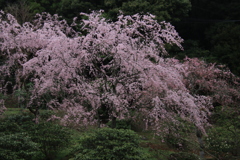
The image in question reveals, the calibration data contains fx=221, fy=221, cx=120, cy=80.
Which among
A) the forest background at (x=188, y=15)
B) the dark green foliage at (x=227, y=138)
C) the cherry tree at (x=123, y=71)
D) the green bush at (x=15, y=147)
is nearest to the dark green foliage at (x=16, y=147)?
the green bush at (x=15, y=147)

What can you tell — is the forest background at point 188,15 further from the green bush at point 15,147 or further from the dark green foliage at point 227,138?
the green bush at point 15,147

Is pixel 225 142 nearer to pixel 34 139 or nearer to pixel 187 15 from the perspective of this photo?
pixel 34 139

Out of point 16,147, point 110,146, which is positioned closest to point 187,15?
point 110,146

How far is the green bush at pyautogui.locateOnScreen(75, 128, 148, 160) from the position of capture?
501 centimetres

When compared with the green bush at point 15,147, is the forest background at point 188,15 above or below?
above

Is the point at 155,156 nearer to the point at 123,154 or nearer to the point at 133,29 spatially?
the point at 123,154

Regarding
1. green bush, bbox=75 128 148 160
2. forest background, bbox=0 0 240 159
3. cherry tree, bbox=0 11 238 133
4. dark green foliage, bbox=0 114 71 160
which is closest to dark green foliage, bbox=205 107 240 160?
cherry tree, bbox=0 11 238 133

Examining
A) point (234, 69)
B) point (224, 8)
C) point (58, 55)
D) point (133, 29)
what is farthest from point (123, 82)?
point (224, 8)

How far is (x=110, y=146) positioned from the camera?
209 inches

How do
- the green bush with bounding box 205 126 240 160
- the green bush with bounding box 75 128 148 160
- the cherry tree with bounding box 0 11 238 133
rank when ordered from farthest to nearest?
1. the cherry tree with bounding box 0 11 238 133
2. the green bush with bounding box 205 126 240 160
3. the green bush with bounding box 75 128 148 160

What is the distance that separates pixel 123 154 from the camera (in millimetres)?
5074

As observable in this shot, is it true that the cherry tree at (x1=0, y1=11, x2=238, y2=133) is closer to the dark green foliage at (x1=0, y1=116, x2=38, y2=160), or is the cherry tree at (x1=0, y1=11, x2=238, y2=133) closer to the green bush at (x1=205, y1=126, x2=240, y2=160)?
the green bush at (x1=205, y1=126, x2=240, y2=160)

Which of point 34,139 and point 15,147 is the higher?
point 15,147

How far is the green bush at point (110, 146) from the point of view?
501cm
